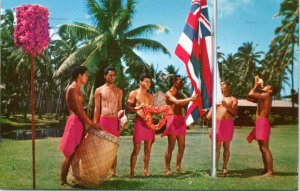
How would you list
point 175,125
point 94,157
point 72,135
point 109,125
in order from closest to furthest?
point 94,157
point 72,135
point 109,125
point 175,125

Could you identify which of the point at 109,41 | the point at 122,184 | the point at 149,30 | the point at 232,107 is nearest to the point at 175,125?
the point at 232,107

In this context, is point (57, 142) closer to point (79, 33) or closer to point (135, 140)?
point (135, 140)

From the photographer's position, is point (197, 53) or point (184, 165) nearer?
point (197, 53)

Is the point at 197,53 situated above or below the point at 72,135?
above

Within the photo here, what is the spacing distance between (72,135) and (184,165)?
57.8 inches

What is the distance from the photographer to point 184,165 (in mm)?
7008

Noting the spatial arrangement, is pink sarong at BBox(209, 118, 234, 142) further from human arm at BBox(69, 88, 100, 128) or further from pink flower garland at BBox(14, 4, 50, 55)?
pink flower garland at BBox(14, 4, 50, 55)

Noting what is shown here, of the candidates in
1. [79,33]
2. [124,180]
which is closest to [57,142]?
[124,180]

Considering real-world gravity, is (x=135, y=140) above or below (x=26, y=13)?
below

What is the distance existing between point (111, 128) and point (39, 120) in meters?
0.96

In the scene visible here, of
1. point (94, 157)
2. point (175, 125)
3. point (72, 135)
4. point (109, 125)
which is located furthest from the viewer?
point (175, 125)

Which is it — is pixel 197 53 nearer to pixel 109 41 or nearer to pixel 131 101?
pixel 131 101

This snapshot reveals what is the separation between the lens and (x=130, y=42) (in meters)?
7.00

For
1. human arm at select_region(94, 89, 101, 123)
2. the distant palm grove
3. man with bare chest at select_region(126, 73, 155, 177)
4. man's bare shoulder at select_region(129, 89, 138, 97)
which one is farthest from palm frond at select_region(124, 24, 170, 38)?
human arm at select_region(94, 89, 101, 123)
